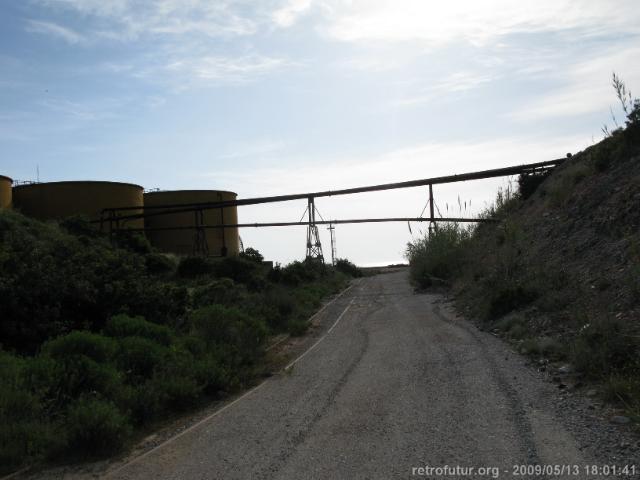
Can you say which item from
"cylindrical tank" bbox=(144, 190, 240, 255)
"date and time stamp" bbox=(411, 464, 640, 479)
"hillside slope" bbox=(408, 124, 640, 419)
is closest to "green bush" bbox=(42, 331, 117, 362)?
"date and time stamp" bbox=(411, 464, 640, 479)

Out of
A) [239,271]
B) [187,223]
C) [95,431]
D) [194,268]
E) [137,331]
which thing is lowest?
[95,431]

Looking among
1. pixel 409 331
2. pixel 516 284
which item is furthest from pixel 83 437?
pixel 516 284

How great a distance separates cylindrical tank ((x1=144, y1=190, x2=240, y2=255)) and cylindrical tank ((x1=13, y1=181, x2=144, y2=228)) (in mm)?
3488

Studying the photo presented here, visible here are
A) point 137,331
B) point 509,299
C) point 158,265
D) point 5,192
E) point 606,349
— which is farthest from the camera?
point 5,192

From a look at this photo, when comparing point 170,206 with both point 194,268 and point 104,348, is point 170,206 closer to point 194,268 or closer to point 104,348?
point 194,268

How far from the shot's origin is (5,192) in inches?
1422

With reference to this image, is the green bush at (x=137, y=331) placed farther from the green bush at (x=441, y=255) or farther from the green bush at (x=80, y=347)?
the green bush at (x=441, y=255)

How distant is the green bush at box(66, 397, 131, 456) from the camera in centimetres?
686

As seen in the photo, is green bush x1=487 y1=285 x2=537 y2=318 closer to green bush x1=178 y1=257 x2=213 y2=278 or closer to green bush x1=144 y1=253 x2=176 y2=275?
green bush x1=178 y1=257 x2=213 y2=278

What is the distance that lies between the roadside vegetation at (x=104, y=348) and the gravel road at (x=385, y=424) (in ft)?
2.85

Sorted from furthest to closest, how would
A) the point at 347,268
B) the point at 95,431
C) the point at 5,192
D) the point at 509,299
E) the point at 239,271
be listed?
1. the point at 347,268
2. the point at 5,192
3. the point at 239,271
4. the point at 509,299
5. the point at 95,431

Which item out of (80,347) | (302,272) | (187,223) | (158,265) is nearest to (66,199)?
(187,223)

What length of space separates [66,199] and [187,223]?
8.85 metres

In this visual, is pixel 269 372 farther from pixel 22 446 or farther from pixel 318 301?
pixel 318 301
